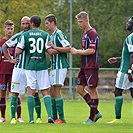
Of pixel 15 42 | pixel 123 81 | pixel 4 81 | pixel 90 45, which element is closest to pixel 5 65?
pixel 4 81

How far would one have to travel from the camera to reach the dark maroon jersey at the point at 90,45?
48.9 ft

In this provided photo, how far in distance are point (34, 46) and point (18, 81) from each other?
0.91 metres

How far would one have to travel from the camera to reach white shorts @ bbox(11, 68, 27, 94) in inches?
589

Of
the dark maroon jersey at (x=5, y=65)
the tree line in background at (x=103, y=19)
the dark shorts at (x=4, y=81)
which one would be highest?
the tree line in background at (x=103, y=19)

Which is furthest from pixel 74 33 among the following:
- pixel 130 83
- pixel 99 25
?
pixel 130 83

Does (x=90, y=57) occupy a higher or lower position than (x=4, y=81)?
higher

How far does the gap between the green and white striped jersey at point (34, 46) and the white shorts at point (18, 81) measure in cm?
37

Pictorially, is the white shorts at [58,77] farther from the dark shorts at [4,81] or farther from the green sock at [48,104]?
the dark shorts at [4,81]

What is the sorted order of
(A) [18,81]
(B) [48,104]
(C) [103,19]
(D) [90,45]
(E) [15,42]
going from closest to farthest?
(B) [48,104], (D) [90,45], (A) [18,81], (E) [15,42], (C) [103,19]

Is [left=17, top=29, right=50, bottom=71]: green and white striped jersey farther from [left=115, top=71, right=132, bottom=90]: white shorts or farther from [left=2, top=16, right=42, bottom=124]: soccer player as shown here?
[left=115, top=71, right=132, bottom=90]: white shorts

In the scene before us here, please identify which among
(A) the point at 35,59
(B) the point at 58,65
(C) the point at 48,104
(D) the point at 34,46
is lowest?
(C) the point at 48,104

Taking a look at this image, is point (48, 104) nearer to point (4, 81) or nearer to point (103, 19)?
point (4, 81)

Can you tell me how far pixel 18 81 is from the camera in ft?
49.2

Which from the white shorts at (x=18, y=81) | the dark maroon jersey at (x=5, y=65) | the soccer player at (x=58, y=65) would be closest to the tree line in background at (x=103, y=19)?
the dark maroon jersey at (x=5, y=65)
